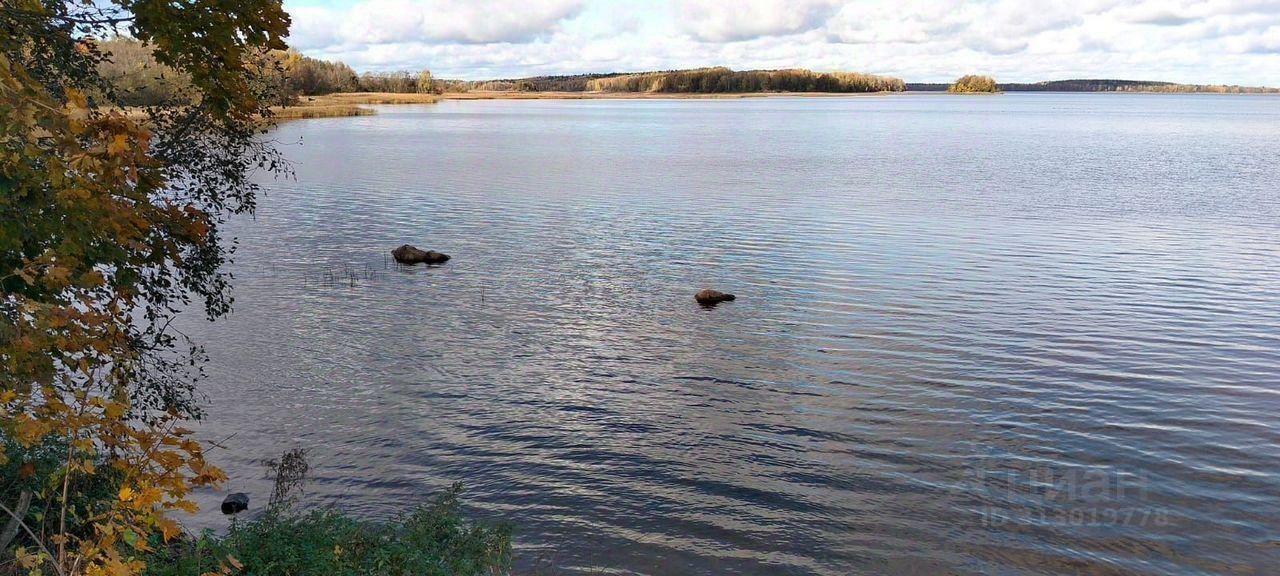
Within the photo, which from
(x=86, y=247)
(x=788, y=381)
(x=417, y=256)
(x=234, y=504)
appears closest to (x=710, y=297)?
(x=788, y=381)

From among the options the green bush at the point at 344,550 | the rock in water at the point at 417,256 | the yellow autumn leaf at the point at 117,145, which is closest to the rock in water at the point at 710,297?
the rock in water at the point at 417,256

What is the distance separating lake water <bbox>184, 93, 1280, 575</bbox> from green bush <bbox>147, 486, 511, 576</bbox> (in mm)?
1907

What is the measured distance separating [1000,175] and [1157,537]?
181ft

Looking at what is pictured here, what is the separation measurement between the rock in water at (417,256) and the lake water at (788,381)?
1.09 m

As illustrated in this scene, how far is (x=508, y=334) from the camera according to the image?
2547cm

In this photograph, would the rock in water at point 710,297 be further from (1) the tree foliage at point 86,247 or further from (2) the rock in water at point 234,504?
(1) the tree foliage at point 86,247

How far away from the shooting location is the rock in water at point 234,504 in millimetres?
14781

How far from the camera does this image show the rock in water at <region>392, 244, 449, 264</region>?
35094mm

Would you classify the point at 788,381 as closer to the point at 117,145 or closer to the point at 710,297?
the point at 710,297

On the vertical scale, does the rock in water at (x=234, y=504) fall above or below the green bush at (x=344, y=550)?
below

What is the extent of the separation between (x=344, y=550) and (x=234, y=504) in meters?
5.86

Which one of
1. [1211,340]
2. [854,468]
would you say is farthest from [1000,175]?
[854,468]

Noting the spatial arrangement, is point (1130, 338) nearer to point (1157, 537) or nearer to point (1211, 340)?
point (1211, 340)

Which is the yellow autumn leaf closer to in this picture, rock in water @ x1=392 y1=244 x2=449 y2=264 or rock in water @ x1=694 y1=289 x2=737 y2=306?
rock in water @ x1=694 y1=289 x2=737 y2=306
